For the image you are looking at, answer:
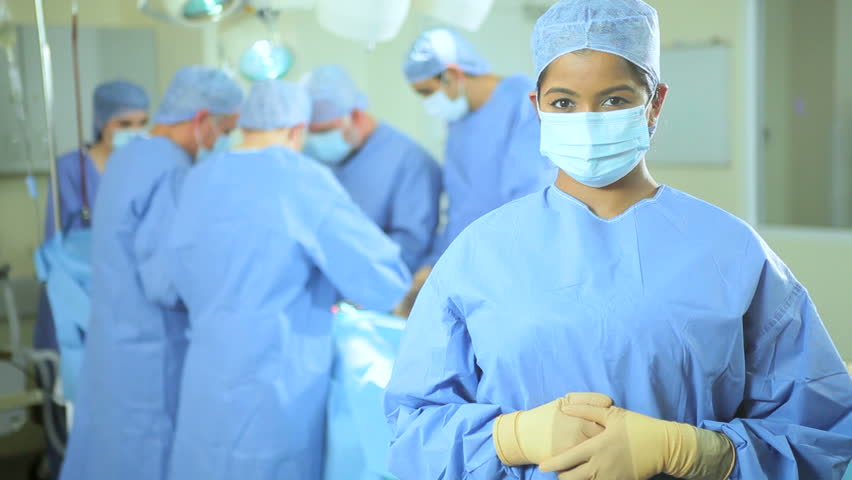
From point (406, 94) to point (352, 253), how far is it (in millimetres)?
1322

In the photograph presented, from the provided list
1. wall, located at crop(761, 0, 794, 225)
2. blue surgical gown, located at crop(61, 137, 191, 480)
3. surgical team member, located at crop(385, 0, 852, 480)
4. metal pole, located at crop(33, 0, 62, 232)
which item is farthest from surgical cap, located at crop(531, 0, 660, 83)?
wall, located at crop(761, 0, 794, 225)

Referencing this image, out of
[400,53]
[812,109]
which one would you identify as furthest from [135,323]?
[812,109]

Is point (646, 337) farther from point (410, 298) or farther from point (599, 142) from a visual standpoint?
point (410, 298)

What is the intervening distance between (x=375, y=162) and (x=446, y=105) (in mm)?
533

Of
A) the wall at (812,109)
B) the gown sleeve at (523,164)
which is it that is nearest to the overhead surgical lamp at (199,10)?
the gown sleeve at (523,164)

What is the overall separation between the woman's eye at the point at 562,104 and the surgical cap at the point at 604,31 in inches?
2.0

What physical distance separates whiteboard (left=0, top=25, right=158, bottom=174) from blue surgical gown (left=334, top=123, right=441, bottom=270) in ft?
3.22

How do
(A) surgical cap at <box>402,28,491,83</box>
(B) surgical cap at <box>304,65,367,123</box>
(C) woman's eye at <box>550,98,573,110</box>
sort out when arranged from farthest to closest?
(B) surgical cap at <box>304,65,367,123</box>
(A) surgical cap at <box>402,28,491,83</box>
(C) woman's eye at <box>550,98,573,110</box>

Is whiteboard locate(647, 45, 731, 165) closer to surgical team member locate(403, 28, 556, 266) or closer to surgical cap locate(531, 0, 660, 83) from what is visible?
surgical team member locate(403, 28, 556, 266)

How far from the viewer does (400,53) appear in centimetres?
283

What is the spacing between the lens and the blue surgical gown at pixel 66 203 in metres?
2.93

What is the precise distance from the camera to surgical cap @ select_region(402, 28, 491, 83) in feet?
7.44

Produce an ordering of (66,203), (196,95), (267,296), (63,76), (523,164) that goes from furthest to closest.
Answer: (63,76) → (66,203) → (196,95) → (523,164) → (267,296)

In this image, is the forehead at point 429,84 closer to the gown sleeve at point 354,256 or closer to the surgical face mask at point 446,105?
the surgical face mask at point 446,105
